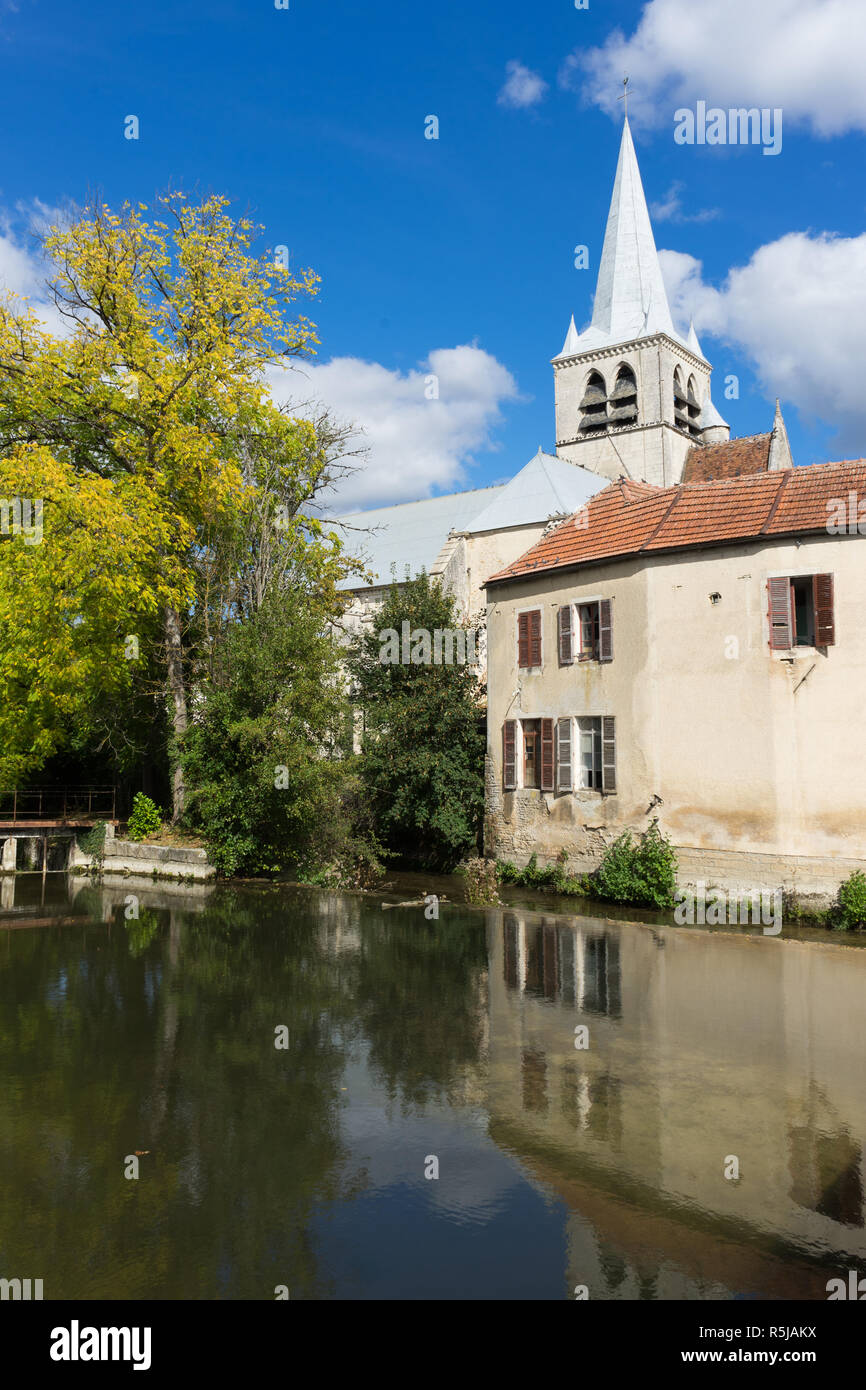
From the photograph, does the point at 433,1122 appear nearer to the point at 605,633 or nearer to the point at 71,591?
the point at 605,633

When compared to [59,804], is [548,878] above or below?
below

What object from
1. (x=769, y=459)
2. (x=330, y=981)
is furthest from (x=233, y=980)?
(x=769, y=459)

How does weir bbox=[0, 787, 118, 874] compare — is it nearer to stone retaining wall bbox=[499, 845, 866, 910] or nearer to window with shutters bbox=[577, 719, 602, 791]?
window with shutters bbox=[577, 719, 602, 791]

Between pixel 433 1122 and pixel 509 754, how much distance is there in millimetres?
15210

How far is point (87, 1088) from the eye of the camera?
8.24 meters

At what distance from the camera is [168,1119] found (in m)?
7.55

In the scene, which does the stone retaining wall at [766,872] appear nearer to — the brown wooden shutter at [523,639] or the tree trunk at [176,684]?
the brown wooden shutter at [523,639]

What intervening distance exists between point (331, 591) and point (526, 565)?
8.76m

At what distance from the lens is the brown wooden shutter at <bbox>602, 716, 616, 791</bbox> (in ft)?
64.2

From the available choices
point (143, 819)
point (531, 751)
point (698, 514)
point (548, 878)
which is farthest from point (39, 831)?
point (698, 514)

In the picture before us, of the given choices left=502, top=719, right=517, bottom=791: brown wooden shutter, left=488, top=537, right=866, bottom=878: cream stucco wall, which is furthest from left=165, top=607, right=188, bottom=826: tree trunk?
left=488, top=537, right=866, bottom=878: cream stucco wall

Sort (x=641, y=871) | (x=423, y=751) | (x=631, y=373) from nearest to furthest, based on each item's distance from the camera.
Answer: (x=641, y=871), (x=423, y=751), (x=631, y=373)

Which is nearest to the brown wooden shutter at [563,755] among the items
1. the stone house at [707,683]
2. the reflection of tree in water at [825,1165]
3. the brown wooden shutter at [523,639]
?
the stone house at [707,683]
